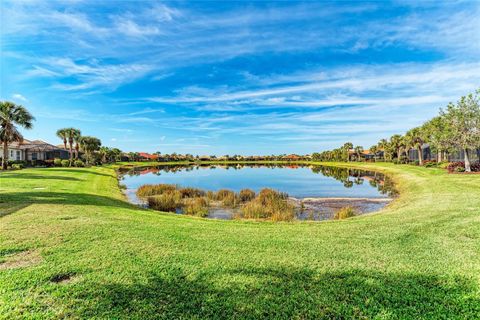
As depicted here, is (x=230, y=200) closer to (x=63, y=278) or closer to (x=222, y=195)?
(x=222, y=195)

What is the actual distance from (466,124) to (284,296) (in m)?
34.1

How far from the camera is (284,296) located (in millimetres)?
4578

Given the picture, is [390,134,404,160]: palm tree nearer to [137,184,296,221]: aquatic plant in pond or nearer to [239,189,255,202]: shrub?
[137,184,296,221]: aquatic plant in pond

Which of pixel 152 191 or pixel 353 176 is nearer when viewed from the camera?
pixel 152 191

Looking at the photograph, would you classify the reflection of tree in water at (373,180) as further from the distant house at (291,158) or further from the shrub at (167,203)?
the distant house at (291,158)

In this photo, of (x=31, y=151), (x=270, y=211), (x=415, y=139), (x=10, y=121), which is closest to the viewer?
(x=270, y=211)

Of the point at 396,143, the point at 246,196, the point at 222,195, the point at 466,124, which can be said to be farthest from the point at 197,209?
the point at 396,143

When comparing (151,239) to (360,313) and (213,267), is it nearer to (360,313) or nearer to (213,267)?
(213,267)

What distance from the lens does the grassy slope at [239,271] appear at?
169 inches

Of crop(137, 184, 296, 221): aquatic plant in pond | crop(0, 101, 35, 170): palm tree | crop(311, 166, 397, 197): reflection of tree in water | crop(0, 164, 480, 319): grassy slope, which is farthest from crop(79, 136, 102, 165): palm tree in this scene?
crop(0, 164, 480, 319): grassy slope

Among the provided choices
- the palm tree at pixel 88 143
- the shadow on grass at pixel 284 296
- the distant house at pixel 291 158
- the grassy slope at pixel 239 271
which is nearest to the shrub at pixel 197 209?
the grassy slope at pixel 239 271

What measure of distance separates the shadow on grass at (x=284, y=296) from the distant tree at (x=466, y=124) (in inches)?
1212

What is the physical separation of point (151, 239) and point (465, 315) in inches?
254

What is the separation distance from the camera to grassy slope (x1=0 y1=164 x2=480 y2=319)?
4.29m
